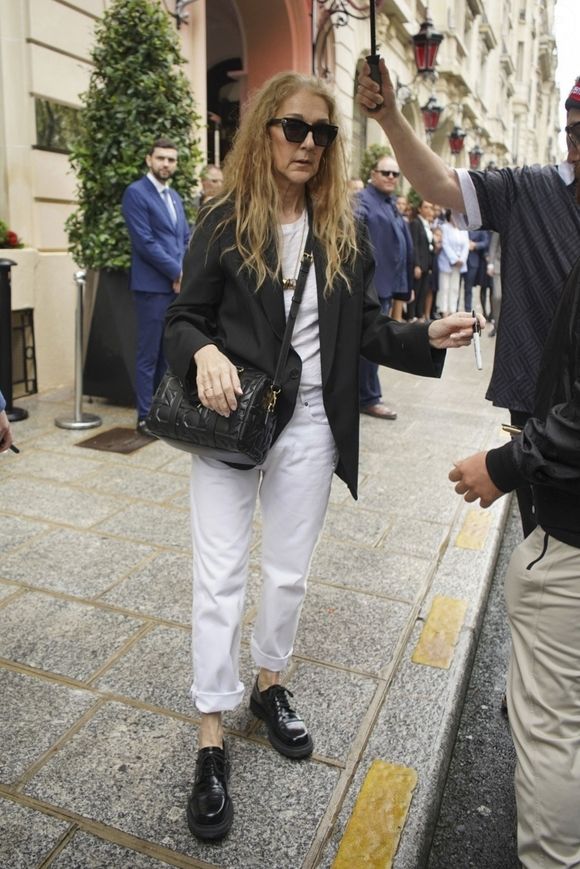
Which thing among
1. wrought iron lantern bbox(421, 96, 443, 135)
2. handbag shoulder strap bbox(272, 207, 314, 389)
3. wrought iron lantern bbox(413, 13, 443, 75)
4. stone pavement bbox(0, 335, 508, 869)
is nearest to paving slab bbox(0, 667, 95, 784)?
stone pavement bbox(0, 335, 508, 869)

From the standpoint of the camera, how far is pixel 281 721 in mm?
2527

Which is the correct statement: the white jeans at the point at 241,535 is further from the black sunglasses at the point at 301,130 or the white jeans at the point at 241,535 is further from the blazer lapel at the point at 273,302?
the black sunglasses at the point at 301,130

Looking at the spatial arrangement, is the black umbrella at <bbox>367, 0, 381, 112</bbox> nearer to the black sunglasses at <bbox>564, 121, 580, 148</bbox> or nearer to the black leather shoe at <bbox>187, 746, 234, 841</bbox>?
the black sunglasses at <bbox>564, 121, 580, 148</bbox>

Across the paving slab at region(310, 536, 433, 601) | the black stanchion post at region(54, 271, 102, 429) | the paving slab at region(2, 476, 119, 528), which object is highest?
the black stanchion post at region(54, 271, 102, 429)

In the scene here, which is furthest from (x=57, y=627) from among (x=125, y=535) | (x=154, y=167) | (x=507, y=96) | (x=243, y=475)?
(x=507, y=96)

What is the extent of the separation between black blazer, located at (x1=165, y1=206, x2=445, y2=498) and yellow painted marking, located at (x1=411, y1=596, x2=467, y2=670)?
1059 mm

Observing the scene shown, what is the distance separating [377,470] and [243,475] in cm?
322

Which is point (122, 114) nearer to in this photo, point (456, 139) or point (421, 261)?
point (421, 261)

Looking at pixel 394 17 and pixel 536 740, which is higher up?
pixel 394 17

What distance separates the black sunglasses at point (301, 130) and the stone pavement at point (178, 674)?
72.0 inches

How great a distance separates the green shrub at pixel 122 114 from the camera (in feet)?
20.4

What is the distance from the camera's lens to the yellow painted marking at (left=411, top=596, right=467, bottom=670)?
3.08 m

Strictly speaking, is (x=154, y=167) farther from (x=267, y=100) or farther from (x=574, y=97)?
(x=574, y=97)

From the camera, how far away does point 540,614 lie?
180 cm
